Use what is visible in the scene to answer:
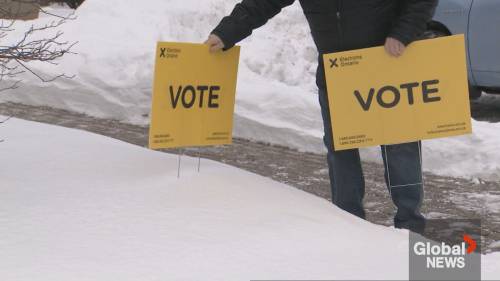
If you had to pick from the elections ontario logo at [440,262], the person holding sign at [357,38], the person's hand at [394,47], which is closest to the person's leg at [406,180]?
the person holding sign at [357,38]

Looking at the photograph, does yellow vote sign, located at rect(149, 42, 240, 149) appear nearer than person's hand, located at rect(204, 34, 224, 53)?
Yes

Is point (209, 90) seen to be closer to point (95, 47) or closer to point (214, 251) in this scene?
point (214, 251)

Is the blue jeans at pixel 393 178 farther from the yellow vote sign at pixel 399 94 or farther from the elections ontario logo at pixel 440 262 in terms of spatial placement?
the elections ontario logo at pixel 440 262

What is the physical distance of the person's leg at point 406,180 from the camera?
3865mm

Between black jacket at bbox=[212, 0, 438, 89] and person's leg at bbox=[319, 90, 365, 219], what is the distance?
18cm

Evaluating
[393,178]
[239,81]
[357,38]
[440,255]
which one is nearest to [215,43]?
[357,38]

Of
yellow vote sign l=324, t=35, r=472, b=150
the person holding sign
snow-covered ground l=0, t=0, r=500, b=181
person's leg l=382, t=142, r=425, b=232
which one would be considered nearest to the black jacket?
the person holding sign

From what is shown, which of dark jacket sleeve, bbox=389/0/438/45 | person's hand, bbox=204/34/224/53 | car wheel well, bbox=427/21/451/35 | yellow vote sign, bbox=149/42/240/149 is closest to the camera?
dark jacket sleeve, bbox=389/0/438/45

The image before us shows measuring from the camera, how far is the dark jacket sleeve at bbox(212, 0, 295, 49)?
3.97 m

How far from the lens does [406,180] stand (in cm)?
388

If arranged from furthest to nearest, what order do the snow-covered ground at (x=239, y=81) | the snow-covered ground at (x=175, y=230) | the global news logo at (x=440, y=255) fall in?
the snow-covered ground at (x=239, y=81)
the global news logo at (x=440, y=255)
the snow-covered ground at (x=175, y=230)

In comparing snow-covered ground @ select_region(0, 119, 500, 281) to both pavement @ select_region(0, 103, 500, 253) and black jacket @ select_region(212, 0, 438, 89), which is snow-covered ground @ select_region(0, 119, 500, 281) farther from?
pavement @ select_region(0, 103, 500, 253)

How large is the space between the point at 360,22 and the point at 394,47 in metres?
0.23

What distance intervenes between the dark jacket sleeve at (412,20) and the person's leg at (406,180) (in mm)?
523
